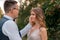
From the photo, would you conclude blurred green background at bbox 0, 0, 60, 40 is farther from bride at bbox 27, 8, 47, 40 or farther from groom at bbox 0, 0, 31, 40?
groom at bbox 0, 0, 31, 40

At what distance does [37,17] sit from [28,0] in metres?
9.44

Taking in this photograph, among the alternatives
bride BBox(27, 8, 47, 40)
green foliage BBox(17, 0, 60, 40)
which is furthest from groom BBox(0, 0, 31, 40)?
green foliage BBox(17, 0, 60, 40)

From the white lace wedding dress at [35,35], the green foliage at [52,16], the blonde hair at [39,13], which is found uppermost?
the blonde hair at [39,13]

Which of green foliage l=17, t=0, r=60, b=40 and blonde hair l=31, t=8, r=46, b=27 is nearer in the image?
blonde hair l=31, t=8, r=46, b=27

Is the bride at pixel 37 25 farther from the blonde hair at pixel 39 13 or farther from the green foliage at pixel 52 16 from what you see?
the green foliage at pixel 52 16

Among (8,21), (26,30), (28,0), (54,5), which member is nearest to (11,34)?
(8,21)

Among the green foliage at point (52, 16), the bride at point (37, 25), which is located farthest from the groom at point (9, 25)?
the green foliage at point (52, 16)

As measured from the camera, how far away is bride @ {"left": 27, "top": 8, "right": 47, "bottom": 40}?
4984 mm

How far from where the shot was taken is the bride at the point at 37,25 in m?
4.98

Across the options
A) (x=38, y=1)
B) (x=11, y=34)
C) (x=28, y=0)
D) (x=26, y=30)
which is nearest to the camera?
(x=11, y=34)

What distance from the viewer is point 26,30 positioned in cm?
492

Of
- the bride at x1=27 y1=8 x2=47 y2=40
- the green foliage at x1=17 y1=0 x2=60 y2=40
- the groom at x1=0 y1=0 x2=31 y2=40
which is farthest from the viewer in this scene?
the green foliage at x1=17 y1=0 x2=60 y2=40

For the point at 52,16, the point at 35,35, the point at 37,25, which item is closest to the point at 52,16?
the point at 52,16

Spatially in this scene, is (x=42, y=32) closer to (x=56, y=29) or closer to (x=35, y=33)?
(x=35, y=33)
